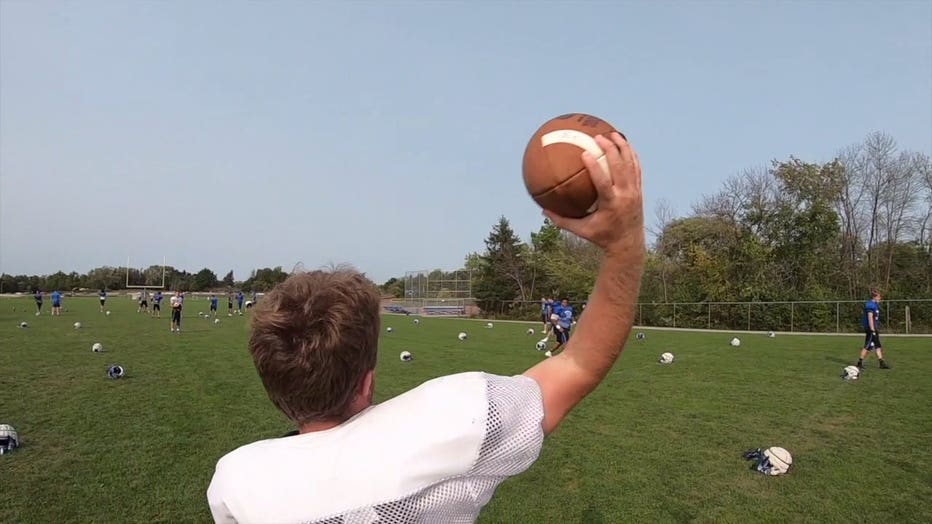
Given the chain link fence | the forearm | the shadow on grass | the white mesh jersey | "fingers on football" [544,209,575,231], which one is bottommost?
the shadow on grass

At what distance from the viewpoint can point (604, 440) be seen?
8.71 meters

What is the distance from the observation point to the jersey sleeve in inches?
55.5

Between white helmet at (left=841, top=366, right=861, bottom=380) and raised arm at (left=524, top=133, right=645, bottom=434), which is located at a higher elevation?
raised arm at (left=524, top=133, right=645, bottom=434)

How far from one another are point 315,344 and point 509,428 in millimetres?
529

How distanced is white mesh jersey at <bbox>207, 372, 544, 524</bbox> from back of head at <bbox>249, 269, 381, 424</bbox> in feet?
0.51

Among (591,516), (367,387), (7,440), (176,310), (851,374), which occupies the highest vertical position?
(367,387)

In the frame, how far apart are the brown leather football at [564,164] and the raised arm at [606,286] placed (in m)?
0.06

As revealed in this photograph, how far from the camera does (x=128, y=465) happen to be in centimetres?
741

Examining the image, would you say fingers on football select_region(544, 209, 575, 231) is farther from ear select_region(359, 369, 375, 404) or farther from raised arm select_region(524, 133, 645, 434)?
ear select_region(359, 369, 375, 404)

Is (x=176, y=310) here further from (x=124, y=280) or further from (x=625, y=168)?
(x=124, y=280)

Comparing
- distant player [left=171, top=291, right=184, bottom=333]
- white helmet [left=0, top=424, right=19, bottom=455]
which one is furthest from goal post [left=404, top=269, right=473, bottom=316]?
white helmet [left=0, top=424, right=19, bottom=455]

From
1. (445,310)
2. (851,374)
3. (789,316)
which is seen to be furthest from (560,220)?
(445,310)

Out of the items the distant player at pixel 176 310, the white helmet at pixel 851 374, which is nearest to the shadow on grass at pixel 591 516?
the white helmet at pixel 851 374

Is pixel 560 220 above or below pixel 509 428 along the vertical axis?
above
